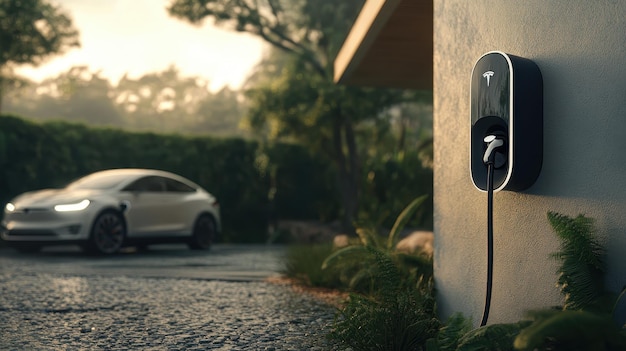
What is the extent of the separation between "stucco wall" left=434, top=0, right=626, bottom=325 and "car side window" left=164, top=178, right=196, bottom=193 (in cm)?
929

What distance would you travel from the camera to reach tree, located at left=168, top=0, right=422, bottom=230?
20719 millimetres

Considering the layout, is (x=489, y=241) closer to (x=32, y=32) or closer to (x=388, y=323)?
(x=388, y=323)

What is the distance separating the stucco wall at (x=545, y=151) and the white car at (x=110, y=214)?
811cm

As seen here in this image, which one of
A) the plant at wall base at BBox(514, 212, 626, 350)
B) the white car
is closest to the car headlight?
the white car

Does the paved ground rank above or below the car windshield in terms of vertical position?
below

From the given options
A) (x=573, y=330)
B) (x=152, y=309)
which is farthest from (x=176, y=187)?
(x=573, y=330)

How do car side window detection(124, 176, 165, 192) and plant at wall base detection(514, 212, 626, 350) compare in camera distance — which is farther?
car side window detection(124, 176, 165, 192)

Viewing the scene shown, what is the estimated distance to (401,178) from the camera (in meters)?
20.5

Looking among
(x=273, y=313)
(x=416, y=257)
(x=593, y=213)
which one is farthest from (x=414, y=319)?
(x=416, y=257)

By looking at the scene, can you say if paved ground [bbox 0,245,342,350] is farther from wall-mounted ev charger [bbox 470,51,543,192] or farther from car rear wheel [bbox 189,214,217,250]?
car rear wheel [bbox 189,214,217,250]

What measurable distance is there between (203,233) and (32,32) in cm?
1355

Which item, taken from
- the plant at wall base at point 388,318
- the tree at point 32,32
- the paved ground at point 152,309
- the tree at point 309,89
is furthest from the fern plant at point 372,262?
the tree at point 32,32

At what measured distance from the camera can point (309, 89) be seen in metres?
21.0

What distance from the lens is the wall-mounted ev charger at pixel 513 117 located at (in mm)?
4344
